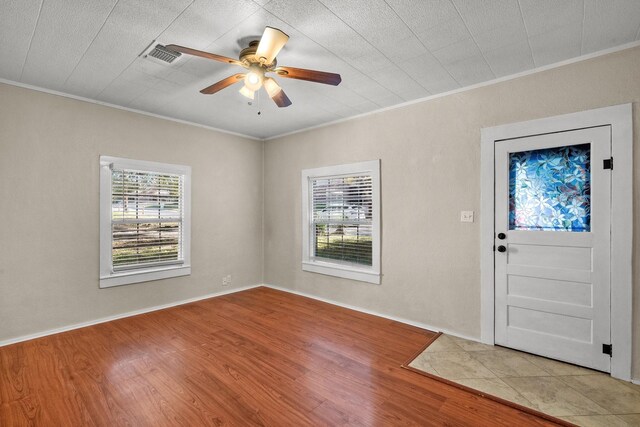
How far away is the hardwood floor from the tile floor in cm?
18

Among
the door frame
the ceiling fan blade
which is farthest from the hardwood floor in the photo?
the ceiling fan blade

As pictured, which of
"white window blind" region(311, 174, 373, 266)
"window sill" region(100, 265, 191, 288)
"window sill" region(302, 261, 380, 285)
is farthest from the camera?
"white window blind" region(311, 174, 373, 266)

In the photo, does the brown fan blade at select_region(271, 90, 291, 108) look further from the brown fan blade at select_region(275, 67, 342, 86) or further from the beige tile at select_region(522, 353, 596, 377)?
the beige tile at select_region(522, 353, 596, 377)

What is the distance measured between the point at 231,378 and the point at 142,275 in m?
2.22

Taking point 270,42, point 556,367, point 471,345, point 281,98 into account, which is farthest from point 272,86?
point 556,367

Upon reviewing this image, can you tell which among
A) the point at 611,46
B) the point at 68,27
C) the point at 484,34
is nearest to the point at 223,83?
the point at 68,27

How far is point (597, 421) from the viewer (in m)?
1.91

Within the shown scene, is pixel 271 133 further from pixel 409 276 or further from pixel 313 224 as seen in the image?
pixel 409 276

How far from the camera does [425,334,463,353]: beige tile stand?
2.90 metres

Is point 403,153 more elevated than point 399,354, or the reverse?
point 403,153

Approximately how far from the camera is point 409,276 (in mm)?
3586

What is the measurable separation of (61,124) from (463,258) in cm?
454

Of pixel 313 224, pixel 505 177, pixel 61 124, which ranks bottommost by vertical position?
pixel 313 224

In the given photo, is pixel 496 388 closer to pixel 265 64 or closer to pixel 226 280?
pixel 265 64
